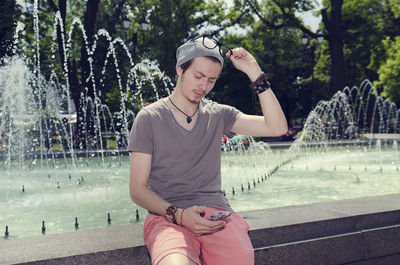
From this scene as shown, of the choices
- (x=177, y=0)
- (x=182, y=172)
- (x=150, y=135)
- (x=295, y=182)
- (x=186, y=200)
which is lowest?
(x=295, y=182)

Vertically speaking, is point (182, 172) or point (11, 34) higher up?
point (11, 34)

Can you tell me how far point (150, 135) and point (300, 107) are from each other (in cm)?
5197

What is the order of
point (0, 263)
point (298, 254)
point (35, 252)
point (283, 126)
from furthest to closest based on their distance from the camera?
point (298, 254)
point (283, 126)
point (35, 252)
point (0, 263)

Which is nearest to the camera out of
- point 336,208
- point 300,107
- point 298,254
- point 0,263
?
point 0,263

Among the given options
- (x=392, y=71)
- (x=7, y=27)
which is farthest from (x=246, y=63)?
(x=392, y=71)

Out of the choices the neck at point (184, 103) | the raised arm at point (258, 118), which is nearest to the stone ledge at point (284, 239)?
the raised arm at point (258, 118)

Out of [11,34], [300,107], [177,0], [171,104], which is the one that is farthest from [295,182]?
[300,107]

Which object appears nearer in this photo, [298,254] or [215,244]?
[215,244]

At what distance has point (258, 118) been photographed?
277 cm

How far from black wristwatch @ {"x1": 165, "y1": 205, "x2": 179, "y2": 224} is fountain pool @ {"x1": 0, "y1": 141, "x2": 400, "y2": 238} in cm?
297

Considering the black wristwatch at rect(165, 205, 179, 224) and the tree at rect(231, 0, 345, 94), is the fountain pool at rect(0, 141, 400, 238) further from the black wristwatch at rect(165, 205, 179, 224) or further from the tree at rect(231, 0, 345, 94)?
the tree at rect(231, 0, 345, 94)

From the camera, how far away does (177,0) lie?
3059 cm

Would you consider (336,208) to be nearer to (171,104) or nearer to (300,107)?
(171,104)

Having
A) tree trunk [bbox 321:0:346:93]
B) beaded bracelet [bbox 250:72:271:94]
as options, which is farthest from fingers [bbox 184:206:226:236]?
tree trunk [bbox 321:0:346:93]
